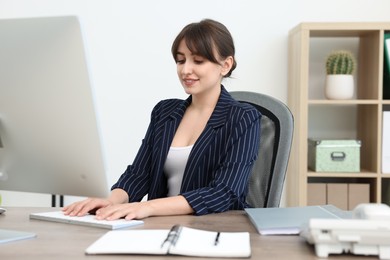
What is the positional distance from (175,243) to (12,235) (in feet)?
1.19

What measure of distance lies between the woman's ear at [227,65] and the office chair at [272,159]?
195 mm

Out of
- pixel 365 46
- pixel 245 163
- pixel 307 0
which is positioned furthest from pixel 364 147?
pixel 245 163

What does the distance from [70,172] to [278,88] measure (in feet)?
7.74

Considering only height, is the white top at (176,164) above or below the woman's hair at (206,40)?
below

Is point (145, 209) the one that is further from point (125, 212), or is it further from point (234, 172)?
point (234, 172)

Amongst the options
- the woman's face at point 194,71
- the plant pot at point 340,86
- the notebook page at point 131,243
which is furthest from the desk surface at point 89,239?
the plant pot at point 340,86

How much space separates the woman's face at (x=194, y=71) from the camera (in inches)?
78.4

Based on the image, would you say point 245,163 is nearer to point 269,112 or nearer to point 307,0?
point 269,112

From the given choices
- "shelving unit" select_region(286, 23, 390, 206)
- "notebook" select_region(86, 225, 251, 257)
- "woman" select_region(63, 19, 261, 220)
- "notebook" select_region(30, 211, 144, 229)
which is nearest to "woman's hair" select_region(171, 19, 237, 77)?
"woman" select_region(63, 19, 261, 220)

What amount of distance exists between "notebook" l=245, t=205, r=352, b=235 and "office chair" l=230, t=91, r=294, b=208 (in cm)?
40

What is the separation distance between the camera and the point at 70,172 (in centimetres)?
128

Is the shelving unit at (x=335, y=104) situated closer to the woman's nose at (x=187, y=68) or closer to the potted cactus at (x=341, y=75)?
the potted cactus at (x=341, y=75)

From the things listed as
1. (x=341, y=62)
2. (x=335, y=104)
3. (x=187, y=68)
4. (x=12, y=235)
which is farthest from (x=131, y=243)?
(x=335, y=104)

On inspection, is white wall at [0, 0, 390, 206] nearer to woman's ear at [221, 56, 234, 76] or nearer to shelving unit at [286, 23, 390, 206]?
shelving unit at [286, 23, 390, 206]
